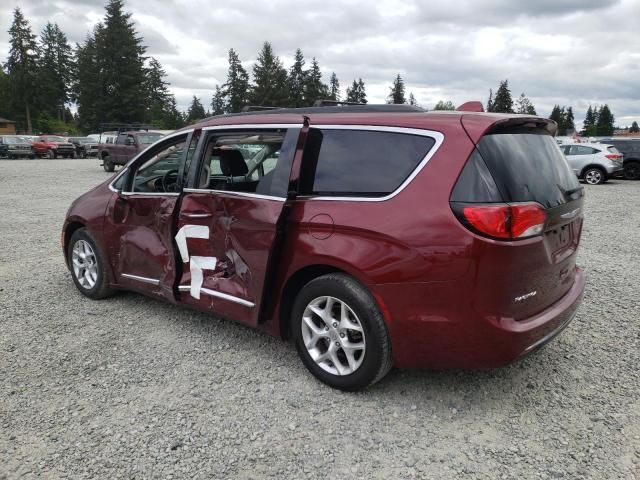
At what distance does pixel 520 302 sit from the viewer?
8.99 ft

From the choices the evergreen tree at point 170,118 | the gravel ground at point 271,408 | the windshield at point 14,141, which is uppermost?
the evergreen tree at point 170,118

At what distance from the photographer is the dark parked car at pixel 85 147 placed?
36.1 m

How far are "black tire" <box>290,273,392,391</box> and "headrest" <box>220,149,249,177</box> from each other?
137cm

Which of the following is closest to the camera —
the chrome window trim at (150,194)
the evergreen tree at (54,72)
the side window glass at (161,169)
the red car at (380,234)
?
the red car at (380,234)

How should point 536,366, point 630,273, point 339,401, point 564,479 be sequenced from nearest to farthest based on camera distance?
point 564,479 < point 339,401 < point 536,366 < point 630,273

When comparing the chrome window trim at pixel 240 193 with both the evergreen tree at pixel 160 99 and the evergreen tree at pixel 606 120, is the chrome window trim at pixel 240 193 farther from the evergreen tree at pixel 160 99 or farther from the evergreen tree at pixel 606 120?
the evergreen tree at pixel 606 120

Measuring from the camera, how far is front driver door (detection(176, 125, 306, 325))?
332 cm

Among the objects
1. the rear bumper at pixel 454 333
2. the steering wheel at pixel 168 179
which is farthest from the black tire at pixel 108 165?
the rear bumper at pixel 454 333

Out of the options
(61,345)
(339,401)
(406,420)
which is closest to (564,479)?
(406,420)

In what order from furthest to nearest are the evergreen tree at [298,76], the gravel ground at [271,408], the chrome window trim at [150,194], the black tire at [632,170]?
the evergreen tree at [298,76] → the black tire at [632,170] → the chrome window trim at [150,194] → the gravel ground at [271,408]

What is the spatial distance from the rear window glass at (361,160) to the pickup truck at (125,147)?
61.0 ft

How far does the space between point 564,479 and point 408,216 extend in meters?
1.49

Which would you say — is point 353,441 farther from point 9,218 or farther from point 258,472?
point 9,218

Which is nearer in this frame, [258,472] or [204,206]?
[258,472]
